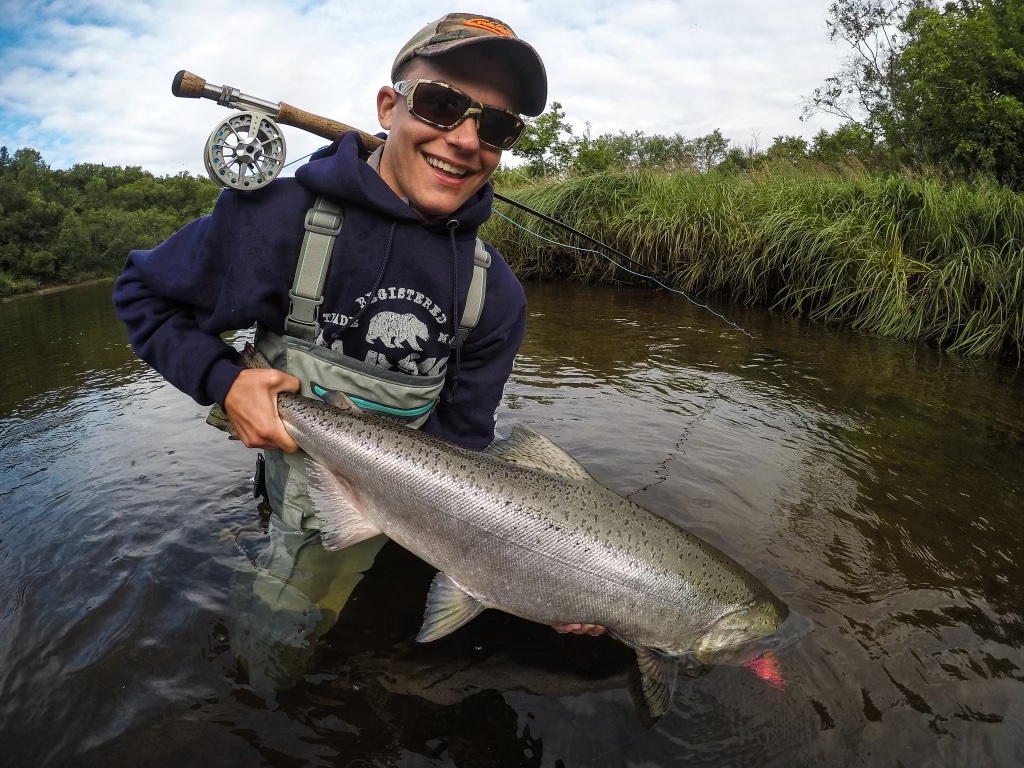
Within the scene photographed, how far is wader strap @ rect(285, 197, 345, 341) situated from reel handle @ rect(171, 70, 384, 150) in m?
0.84

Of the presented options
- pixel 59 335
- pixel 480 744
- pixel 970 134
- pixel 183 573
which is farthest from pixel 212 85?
pixel 970 134

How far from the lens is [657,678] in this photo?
2275mm

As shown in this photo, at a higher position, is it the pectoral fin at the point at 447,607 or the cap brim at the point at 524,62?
the cap brim at the point at 524,62

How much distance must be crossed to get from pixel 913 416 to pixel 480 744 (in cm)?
507

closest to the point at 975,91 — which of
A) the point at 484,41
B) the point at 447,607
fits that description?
the point at 484,41

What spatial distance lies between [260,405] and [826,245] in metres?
9.22

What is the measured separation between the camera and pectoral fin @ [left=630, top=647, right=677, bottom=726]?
88.4 inches

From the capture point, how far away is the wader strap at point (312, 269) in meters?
2.45

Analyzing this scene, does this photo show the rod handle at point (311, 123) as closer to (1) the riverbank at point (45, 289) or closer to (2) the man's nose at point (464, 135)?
(2) the man's nose at point (464, 135)

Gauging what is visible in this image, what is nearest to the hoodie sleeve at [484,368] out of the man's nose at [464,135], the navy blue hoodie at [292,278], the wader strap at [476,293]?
the wader strap at [476,293]

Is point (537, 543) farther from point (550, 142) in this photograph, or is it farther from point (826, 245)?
point (550, 142)

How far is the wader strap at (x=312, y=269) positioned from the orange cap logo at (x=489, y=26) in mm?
938

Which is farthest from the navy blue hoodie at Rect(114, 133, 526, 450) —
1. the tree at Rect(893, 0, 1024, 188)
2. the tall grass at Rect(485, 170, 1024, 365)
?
the tree at Rect(893, 0, 1024, 188)

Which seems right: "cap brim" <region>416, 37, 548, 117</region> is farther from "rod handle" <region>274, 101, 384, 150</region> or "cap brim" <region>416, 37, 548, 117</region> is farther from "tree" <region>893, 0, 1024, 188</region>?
"tree" <region>893, 0, 1024, 188</region>
